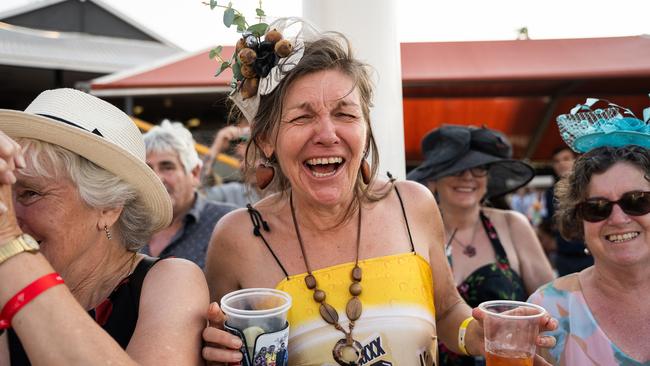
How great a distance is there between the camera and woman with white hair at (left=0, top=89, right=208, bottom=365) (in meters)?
1.16

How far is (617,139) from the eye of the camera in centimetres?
204

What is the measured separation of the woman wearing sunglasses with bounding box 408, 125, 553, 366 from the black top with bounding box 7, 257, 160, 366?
1.92 m

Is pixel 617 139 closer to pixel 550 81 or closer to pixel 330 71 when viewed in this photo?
pixel 330 71

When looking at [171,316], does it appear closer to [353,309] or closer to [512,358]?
[353,309]

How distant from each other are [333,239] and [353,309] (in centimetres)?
32

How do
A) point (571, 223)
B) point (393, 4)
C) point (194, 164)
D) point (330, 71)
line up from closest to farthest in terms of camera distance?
point (330, 71), point (571, 223), point (393, 4), point (194, 164)

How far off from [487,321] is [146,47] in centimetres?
1274

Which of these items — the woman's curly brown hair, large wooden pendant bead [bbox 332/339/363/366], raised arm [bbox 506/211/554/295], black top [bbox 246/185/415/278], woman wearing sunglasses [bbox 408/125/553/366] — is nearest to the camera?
large wooden pendant bead [bbox 332/339/363/366]

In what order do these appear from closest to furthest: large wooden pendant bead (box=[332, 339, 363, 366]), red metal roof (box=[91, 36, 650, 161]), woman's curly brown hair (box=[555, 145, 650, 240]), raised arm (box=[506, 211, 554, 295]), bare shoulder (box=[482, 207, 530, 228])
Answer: large wooden pendant bead (box=[332, 339, 363, 366]), woman's curly brown hair (box=[555, 145, 650, 240]), raised arm (box=[506, 211, 554, 295]), bare shoulder (box=[482, 207, 530, 228]), red metal roof (box=[91, 36, 650, 161])

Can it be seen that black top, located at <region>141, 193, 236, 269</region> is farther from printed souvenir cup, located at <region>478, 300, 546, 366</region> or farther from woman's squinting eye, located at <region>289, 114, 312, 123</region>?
printed souvenir cup, located at <region>478, 300, 546, 366</region>

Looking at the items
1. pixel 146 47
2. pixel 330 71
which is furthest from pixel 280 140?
pixel 146 47

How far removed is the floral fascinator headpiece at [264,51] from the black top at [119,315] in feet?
2.65

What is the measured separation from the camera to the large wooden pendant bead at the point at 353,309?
1695 mm

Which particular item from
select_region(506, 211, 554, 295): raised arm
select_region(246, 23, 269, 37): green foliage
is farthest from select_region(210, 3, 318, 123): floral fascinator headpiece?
select_region(506, 211, 554, 295): raised arm
